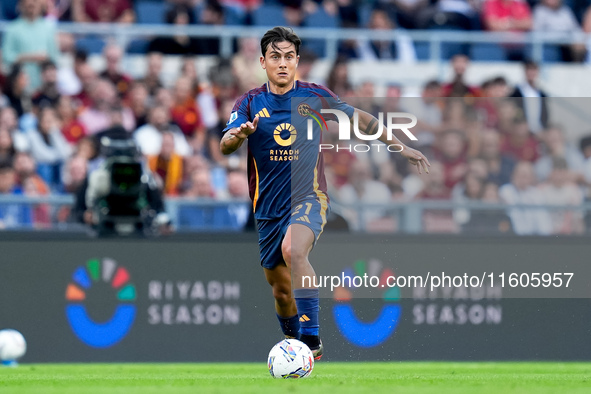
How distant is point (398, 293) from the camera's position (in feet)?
33.8

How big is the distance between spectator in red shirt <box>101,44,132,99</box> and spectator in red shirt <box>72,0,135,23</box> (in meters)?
1.09

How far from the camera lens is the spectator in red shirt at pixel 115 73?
13406 millimetres

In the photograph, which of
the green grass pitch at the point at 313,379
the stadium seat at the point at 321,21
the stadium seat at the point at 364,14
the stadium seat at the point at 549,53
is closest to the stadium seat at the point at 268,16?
the stadium seat at the point at 321,21

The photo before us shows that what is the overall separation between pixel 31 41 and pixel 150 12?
1.89 metres

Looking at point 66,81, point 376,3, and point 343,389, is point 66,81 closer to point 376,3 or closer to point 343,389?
point 376,3

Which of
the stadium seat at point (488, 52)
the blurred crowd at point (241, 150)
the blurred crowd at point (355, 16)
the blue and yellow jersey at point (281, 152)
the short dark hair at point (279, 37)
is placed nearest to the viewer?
the short dark hair at point (279, 37)

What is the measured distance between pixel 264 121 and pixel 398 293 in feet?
10.5

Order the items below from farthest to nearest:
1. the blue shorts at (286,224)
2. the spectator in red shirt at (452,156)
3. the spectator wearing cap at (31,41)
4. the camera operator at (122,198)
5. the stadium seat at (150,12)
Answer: the stadium seat at (150,12) < the spectator wearing cap at (31,41) < the camera operator at (122,198) < the spectator in red shirt at (452,156) < the blue shorts at (286,224)

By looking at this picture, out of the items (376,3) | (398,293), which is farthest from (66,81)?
(398,293)

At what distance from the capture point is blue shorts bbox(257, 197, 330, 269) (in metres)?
7.52

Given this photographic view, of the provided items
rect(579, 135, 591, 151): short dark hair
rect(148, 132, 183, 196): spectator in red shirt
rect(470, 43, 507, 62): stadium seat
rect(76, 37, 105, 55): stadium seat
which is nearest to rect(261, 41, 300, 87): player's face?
rect(579, 135, 591, 151): short dark hair

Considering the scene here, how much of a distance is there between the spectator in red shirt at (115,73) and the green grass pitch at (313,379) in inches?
176

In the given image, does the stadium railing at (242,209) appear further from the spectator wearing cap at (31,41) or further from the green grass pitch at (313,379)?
the spectator wearing cap at (31,41)

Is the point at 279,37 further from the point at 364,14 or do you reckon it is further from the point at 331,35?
the point at 364,14
